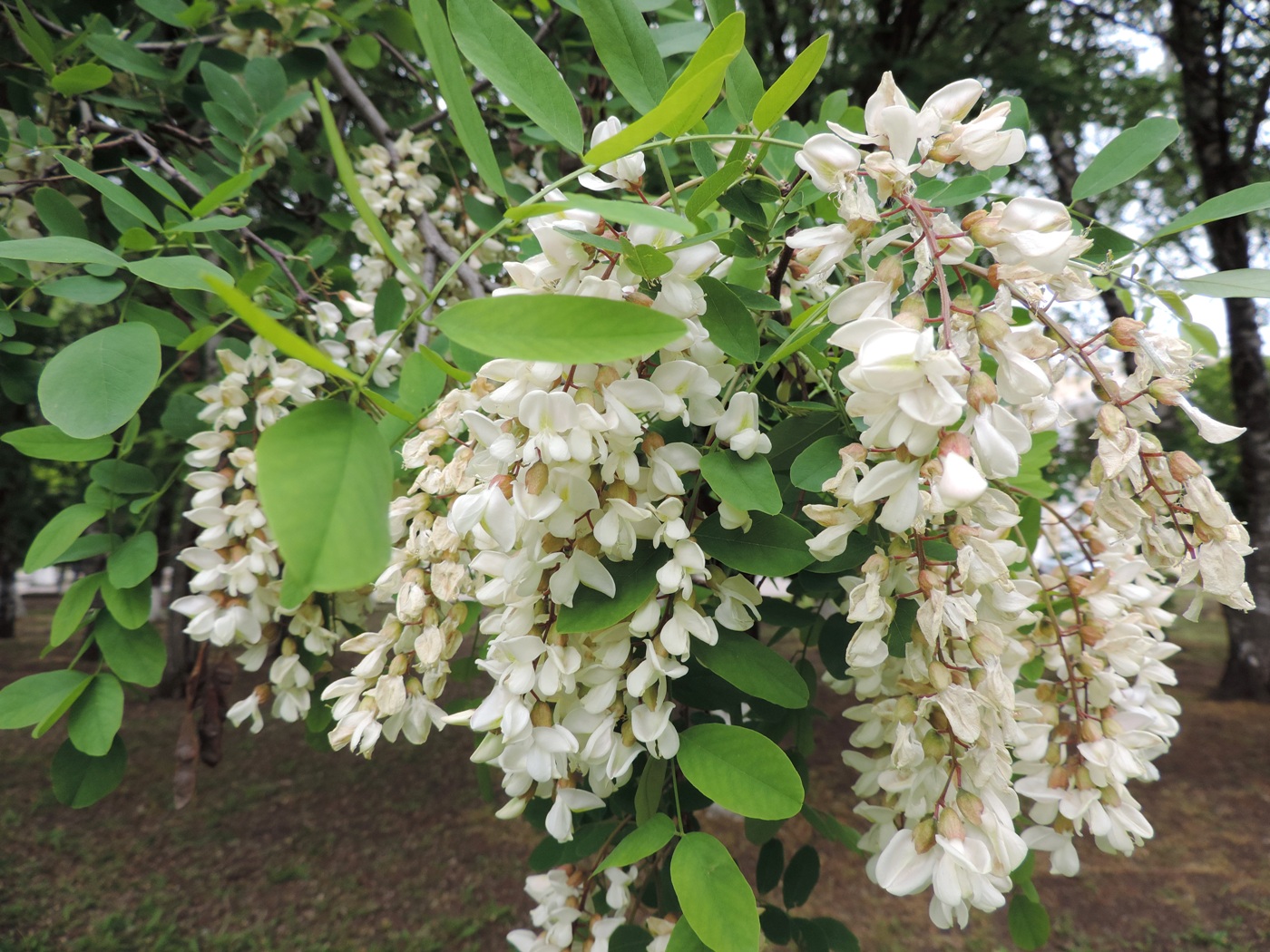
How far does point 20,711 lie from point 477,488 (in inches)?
37.7

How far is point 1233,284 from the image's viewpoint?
2.37 feet

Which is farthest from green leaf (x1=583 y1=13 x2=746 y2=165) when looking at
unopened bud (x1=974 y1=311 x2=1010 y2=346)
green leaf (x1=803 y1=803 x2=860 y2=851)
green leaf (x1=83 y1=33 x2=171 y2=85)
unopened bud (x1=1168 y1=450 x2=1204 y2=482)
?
green leaf (x1=83 y1=33 x2=171 y2=85)

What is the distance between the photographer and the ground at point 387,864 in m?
3.21

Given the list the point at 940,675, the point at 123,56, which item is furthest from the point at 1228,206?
the point at 123,56

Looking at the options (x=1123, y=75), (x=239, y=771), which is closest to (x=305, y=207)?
(x=239, y=771)

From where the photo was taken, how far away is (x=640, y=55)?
747 mm

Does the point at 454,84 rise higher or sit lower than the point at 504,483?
higher

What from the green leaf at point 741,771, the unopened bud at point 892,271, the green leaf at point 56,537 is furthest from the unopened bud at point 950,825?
the green leaf at point 56,537

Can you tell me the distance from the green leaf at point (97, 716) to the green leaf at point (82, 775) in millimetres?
24

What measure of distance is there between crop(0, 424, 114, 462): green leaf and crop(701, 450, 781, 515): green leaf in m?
1.01

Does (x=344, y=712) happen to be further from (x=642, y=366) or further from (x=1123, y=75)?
(x=1123, y=75)

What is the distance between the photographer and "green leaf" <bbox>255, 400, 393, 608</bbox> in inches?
14.7

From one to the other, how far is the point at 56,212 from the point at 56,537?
1.71 ft

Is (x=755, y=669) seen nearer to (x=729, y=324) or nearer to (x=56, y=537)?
(x=729, y=324)
